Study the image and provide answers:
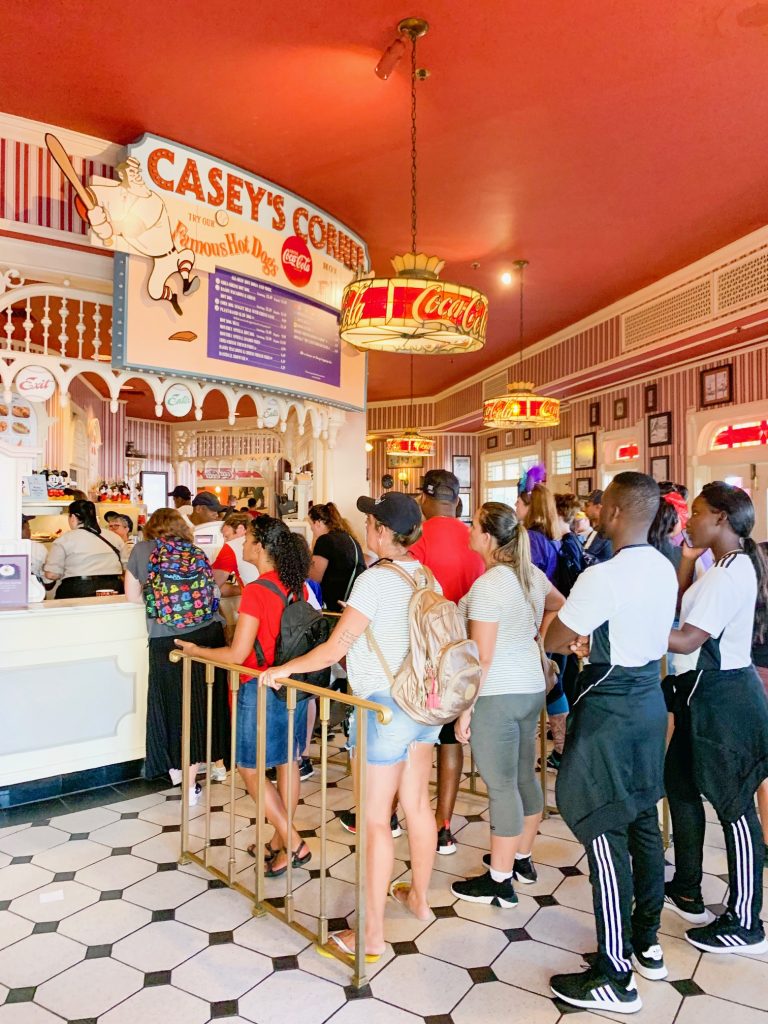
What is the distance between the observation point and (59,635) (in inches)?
148

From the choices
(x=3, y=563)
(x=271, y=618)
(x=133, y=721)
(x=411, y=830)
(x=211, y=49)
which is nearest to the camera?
(x=411, y=830)

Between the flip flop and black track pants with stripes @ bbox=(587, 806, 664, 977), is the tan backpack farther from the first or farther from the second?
the flip flop

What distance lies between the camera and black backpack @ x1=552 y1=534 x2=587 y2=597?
4105mm

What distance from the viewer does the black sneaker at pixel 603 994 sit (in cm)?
216

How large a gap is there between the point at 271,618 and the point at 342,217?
3.70m

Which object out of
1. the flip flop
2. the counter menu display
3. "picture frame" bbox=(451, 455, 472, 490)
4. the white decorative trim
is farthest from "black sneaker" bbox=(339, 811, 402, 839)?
"picture frame" bbox=(451, 455, 472, 490)

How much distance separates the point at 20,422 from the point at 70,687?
13.7ft

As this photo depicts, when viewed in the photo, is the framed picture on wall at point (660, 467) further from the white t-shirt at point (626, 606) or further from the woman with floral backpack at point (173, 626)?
the white t-shirt at point (626, 606)

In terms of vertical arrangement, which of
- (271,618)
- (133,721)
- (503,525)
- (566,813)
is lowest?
(133,721)

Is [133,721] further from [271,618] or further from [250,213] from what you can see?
[250,213]

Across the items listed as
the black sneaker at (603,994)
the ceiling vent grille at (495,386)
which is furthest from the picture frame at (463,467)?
the black sneaker at (603,994)

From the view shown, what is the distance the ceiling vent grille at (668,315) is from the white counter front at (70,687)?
5.21 m

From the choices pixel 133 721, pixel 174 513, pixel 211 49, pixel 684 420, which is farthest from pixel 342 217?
pixel 684 420

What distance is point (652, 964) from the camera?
2.33m
